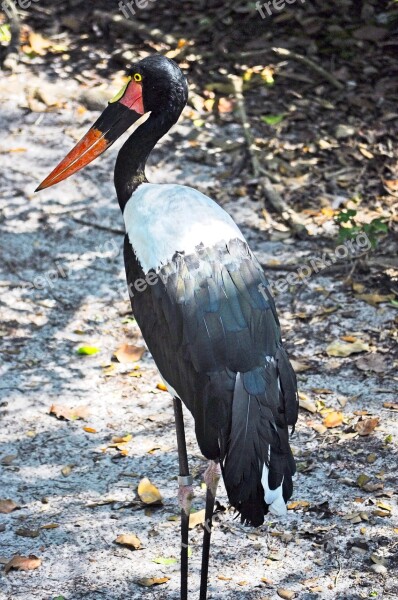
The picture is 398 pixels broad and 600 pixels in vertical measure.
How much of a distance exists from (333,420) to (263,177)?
8.09ft

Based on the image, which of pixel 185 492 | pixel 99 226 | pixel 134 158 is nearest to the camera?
pixel 185 492

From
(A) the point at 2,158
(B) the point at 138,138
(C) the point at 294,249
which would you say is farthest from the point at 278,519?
(A) the point at 2,158

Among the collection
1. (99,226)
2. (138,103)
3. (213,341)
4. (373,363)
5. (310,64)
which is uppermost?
(138,103)

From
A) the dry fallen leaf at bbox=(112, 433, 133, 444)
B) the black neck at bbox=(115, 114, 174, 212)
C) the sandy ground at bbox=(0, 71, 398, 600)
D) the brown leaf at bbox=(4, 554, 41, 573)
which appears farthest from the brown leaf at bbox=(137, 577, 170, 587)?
the black neck at bbox=(115, 114, 174, 212)

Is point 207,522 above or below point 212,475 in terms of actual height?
below

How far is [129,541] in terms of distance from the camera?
3863 millimetres

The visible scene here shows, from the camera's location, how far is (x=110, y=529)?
398cm

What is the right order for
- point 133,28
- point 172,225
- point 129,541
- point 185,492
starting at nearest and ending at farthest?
1. point 172,225
2. point 185,492
3. point 129,541
4. point 133,28

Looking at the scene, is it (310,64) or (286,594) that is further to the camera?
(310,64)

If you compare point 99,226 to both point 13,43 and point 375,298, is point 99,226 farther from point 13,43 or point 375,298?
point 13,43

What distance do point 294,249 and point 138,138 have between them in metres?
2.24

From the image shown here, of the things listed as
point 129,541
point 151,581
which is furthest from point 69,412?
point 151,581

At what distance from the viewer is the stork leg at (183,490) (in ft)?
11.7

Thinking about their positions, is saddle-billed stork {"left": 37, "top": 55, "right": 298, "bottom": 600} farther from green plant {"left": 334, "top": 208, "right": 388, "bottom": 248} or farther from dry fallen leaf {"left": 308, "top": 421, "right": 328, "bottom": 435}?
green plant {"left": 334, "top": 208, "right": 388, "bottom": 248}
